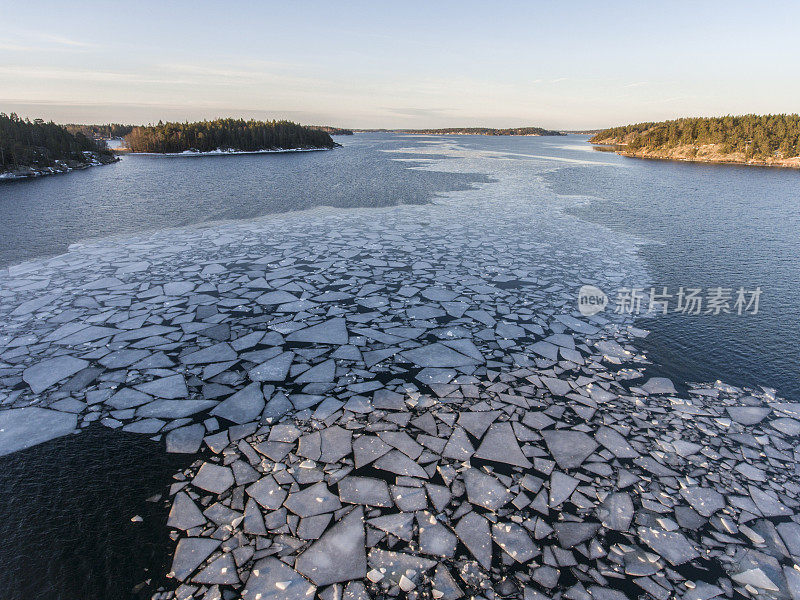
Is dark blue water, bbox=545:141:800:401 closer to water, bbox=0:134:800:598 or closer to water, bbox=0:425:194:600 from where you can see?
water, bbox=0:134:800:598

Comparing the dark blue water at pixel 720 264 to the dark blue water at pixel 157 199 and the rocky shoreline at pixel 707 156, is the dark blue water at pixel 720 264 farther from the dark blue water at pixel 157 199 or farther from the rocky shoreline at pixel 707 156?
the rocky shoreline at pixel 707 156

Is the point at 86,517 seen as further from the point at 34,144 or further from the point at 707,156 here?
the point at 707,156

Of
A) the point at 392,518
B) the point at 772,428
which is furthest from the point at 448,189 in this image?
the point at 392,518

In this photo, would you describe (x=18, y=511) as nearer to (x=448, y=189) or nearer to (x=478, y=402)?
(x=478, y=402)
